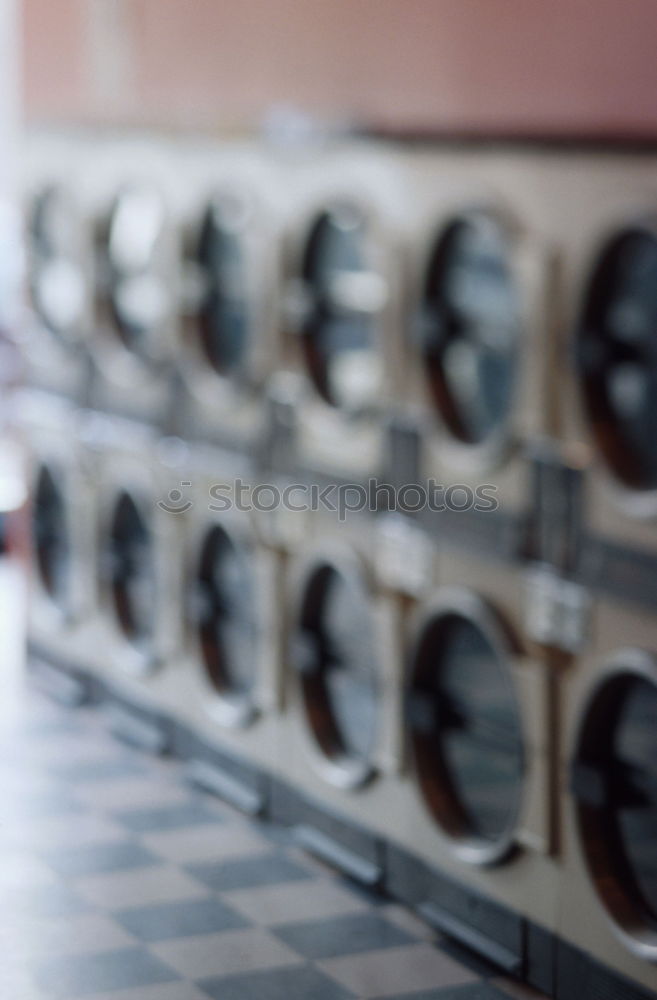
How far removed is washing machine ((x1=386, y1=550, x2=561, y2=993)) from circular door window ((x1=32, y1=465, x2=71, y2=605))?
9.55 ft

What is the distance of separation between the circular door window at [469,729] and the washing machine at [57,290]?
2660 millimetres

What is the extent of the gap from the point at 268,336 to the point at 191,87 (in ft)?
3.30

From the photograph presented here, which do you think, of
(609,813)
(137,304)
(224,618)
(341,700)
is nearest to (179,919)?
(341,700)

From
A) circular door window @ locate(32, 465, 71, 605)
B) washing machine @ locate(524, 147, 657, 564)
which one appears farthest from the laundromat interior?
circular door window @ locate(32, 465, 71, 605)

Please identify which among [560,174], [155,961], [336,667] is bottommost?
[155,961]

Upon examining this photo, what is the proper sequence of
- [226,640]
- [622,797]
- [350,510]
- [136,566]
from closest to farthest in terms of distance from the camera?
[622,797]
[350,510]
[226,640]
[136,566]

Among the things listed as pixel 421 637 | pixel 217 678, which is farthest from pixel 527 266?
pixel 217 678

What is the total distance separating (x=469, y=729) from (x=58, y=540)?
129 inches

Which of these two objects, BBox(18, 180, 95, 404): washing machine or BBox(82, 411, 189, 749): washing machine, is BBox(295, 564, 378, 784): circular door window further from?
BBox(18, 180, 95, 404): washing machine

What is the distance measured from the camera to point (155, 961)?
4.87 metres

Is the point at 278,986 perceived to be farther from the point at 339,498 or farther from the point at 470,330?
the point at 470,330

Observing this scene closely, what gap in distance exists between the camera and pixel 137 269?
6.88m

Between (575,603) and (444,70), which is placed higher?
(444,70)

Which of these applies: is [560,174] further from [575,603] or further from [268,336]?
[268,336]
